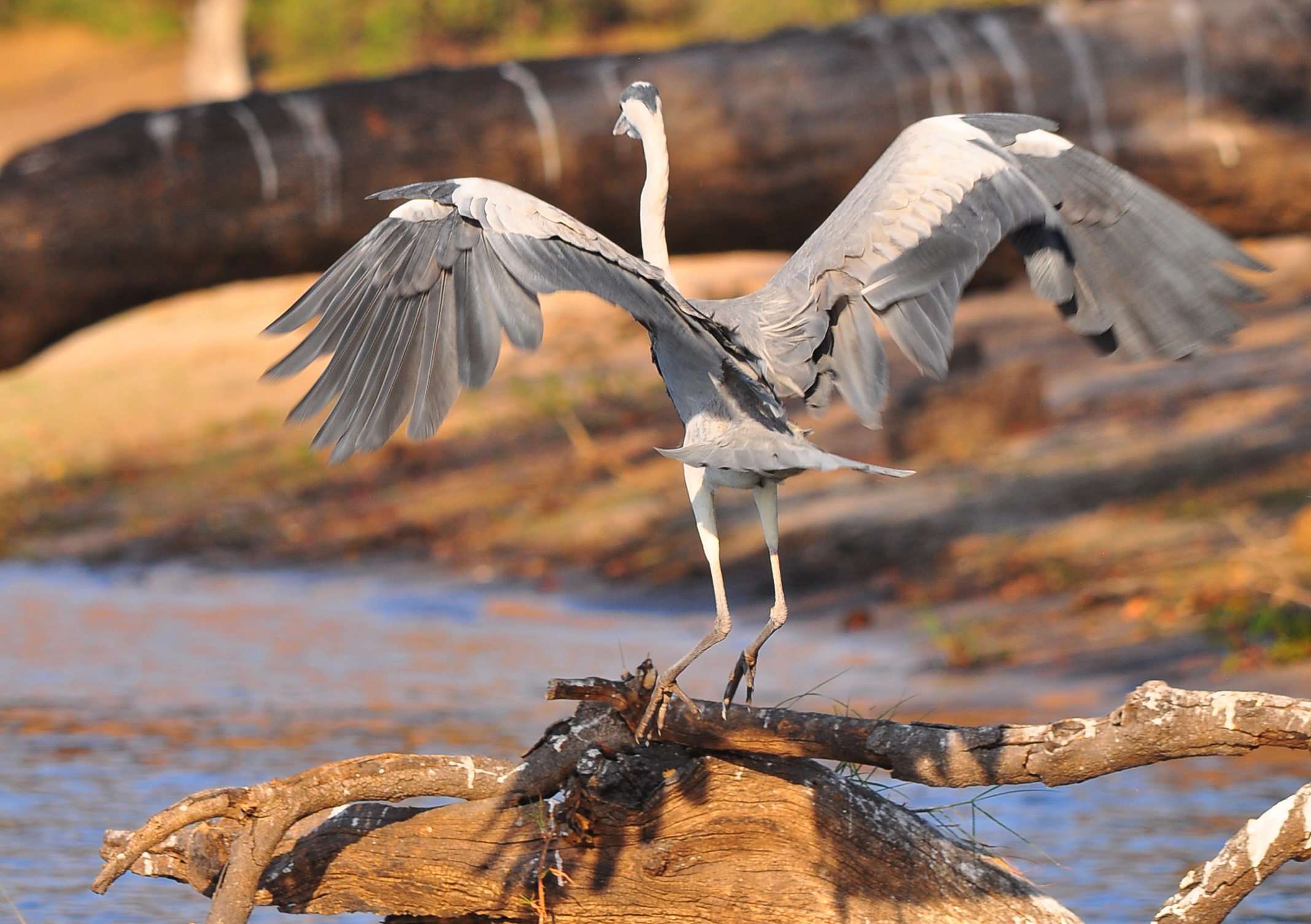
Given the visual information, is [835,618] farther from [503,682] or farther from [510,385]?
[510,385]

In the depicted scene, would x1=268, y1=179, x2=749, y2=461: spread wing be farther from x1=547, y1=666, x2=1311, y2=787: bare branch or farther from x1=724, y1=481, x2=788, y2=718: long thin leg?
x1=547, y1=666, x2=1311, y2=787: bare branch

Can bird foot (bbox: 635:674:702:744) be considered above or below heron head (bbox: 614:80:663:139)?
below

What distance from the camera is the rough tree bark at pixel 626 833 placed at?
363 cm

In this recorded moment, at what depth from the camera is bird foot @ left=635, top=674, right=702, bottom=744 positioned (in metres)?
3.55

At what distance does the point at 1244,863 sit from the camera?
3361mm

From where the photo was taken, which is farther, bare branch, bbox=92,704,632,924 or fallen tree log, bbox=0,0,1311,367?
fallen tree log, bbox=0,0,1311,367

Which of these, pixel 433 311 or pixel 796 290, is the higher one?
pixel 796 290

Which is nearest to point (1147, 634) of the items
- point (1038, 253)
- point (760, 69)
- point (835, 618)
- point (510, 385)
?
point (835, 618)

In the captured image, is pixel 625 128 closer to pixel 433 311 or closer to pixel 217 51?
pixel 433 311

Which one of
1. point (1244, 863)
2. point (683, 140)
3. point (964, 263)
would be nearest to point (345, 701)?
point (683, 140)

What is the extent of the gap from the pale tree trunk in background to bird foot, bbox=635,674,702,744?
72.4ft

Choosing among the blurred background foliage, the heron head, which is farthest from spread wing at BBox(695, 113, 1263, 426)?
the blurred background foliage

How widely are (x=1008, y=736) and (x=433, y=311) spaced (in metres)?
1.45

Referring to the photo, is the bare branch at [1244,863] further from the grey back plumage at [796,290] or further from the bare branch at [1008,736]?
the grey back plumage at [796,290]
